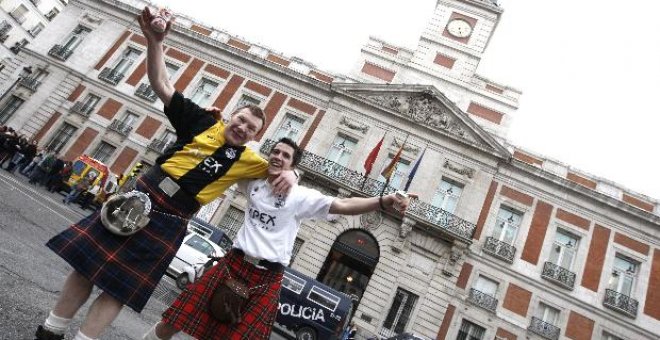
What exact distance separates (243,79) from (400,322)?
620 inches

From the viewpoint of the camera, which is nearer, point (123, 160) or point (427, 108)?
point (427, 108)

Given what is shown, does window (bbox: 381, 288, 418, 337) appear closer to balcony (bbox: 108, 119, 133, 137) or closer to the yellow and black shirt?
the yellow and black shirt

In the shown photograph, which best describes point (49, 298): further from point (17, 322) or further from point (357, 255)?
point (357, 255)

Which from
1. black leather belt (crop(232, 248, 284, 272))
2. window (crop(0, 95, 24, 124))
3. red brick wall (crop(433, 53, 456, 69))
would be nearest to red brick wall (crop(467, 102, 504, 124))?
red brick wall (crop(433, 53, 456, 69))

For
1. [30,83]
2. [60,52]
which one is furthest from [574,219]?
[30,83]

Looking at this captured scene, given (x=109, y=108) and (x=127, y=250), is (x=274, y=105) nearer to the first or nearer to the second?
(x=109, y=108)

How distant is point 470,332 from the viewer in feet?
54.4

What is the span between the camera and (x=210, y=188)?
8.52ft

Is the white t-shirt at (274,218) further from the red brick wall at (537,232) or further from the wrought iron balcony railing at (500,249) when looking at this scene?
the red brick wall at (537,232)

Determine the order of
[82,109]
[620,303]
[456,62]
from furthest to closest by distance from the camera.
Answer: [456,62], [82,109], [620,303]

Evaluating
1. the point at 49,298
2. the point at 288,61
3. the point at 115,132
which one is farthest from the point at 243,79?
the point at 49,298

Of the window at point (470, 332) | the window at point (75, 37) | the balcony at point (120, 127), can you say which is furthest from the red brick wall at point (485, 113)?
the window at point (75, 37)

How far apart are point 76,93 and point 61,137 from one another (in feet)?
9.51

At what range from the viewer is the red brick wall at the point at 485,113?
2139cm
